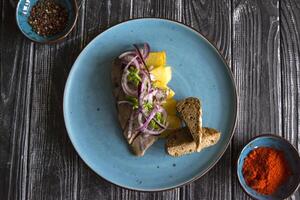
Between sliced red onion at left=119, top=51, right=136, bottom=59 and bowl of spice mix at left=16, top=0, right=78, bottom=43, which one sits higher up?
bowl of spice mix at left=16, top=0, right=78, bottom=43

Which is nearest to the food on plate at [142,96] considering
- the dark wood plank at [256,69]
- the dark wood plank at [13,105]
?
the dark wood plank at [256,69]

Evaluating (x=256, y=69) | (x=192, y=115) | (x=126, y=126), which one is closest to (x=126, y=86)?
(x=126, y=126)

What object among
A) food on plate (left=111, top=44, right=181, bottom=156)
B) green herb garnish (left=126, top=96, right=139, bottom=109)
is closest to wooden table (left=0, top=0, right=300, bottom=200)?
food on plate (left=111, top=44, right=181, bottom=156)

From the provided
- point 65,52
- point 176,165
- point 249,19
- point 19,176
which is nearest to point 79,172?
point 19,176

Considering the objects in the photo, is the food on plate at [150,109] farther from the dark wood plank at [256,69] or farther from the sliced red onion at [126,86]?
the dark wood plank at [256,69]

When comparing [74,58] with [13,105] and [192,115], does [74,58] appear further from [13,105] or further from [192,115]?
[192,115]

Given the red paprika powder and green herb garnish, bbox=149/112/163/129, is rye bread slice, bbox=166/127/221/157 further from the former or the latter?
the red paprika powder
